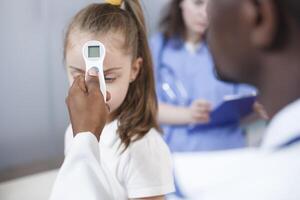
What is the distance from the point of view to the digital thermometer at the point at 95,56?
114 centimetres

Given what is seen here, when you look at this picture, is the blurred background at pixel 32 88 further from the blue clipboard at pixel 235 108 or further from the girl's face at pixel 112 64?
the blue clipboard at pixel 235 108

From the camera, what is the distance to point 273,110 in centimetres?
121

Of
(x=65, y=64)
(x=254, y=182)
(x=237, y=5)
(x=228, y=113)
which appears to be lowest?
(x=254, y=182)

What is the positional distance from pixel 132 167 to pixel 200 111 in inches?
7.5

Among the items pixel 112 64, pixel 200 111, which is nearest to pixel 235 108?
pixel 200 111

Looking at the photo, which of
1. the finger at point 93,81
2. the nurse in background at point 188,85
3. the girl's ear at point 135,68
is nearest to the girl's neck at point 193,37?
the nurse in background at point 188,85

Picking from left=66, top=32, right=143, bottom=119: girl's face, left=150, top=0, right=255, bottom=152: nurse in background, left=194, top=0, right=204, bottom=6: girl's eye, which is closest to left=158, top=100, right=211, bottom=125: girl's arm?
left=150, top=0, right=255, bottom=152: nurse in background

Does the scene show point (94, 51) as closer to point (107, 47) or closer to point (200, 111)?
point (107, 47)

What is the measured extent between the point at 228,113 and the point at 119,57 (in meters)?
0.26

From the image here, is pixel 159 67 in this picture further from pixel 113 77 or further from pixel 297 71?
pixel 297 71

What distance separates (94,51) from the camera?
1.16 metres

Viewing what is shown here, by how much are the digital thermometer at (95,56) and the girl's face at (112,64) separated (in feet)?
0.05

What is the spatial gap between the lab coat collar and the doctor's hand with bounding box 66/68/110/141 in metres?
0.34

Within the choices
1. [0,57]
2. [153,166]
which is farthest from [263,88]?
[0,57]
